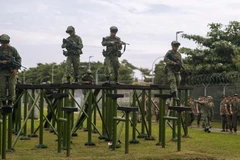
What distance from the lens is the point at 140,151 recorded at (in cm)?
1389

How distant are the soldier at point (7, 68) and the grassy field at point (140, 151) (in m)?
1.78

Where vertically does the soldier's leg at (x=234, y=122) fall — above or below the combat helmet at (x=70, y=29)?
below

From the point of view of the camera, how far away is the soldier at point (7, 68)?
12.9 meters

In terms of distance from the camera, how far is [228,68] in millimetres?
31375

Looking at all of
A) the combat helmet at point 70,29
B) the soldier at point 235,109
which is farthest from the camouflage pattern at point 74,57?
the soldier at point 235,109

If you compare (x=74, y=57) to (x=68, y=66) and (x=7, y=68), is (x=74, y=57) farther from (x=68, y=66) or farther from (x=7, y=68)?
(x=7, y=68)

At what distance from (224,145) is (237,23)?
18981mm

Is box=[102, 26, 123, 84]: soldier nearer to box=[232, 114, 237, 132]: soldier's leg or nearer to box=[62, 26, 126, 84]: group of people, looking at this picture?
box=[62, 26, 126, 84]: group of people

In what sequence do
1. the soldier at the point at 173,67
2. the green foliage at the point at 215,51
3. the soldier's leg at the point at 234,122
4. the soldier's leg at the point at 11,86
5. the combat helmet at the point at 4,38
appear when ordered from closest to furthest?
1. the soldier's leg at the point at 11,86
2. the combat helmet at the point at 4,38
3. the soldier at the point at 173,67
4. the soldier's leg at the point at 234,122
5. the green foliage at the point at 215,51

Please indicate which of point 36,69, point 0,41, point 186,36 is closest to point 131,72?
point 36,69

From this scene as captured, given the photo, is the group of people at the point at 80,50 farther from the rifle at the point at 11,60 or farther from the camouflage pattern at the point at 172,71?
the rifle at the point at 11,60

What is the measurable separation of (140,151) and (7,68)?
4.90 meters

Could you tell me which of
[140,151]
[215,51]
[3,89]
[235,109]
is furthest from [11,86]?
[215,51]

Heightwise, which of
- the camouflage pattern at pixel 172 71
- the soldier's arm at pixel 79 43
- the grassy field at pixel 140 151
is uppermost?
the soldier's arm at pixel 79 43
